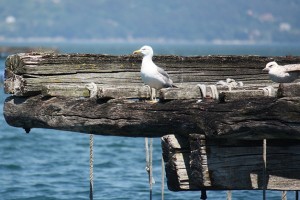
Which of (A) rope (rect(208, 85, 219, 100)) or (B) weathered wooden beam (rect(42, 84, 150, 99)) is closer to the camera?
(A) rope (rect(208, 85, 219, 100))

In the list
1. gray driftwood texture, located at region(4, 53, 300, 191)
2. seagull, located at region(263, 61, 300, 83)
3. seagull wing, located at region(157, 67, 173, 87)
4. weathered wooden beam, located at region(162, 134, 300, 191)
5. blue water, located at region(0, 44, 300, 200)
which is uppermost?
seagull, located at region(263, 61, 300, 83)

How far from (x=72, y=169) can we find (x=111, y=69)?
51.2 ft

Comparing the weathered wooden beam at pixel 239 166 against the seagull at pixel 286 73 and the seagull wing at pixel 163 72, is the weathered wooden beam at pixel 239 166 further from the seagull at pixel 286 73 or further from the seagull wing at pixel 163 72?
the seagull wing at pixel 163 72

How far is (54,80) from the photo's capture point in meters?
7.52

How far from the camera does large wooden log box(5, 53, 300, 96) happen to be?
24.5 feet

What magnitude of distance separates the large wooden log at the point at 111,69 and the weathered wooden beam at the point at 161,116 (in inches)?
7.2

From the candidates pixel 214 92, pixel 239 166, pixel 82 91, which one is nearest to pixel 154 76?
pixel 82 91

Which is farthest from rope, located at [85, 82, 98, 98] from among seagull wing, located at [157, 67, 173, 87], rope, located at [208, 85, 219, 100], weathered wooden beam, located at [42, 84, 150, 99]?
rope, located at [208, 85, 219, 100]

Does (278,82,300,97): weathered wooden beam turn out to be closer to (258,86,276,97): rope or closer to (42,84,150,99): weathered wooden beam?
(258,86,276,97): rope

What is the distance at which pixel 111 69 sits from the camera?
7891 millimetres

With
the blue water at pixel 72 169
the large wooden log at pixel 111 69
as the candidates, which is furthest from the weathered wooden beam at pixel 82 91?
the blue water at pixel 72 169

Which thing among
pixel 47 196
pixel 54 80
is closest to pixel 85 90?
pixel 54 80

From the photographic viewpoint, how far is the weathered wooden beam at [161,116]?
5793mm

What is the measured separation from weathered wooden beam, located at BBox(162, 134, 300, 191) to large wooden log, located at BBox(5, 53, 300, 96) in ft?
5.20
